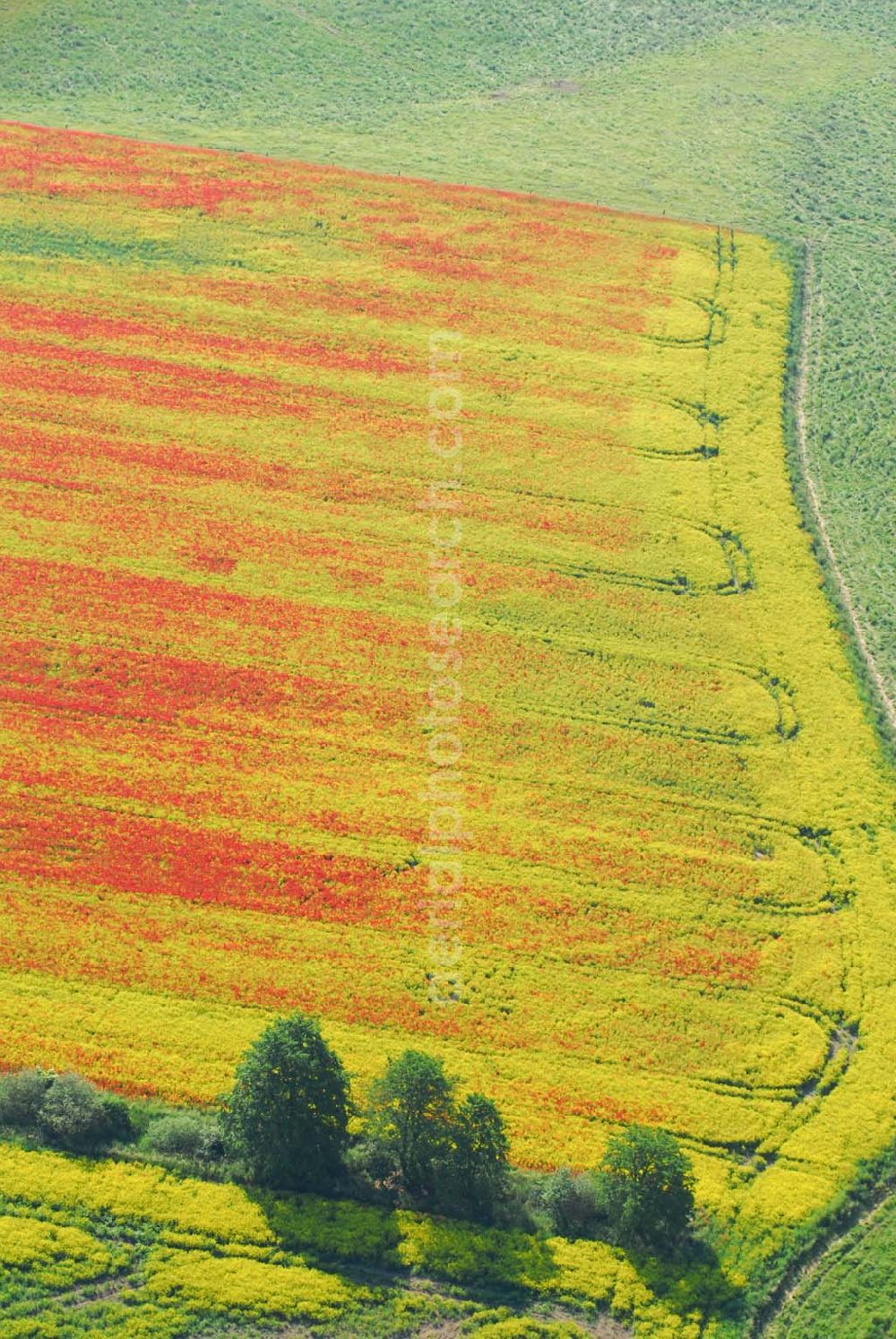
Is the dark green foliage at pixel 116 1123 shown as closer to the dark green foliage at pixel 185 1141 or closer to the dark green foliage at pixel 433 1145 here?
the dark green foliage at pixel 185 1141

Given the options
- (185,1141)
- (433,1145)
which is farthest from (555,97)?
(185,1141)

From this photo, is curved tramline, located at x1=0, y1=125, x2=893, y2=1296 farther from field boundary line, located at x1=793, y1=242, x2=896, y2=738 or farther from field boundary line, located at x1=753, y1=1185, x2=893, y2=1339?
field boundary line, located at x1=793, y1=242, x2=896, y2=738

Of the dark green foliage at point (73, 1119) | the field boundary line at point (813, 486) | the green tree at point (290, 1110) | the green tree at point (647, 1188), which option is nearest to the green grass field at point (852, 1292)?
the green tree at point (647, 1188)

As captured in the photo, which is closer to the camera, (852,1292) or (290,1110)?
(852,1292)

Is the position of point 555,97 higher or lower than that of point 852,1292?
higher

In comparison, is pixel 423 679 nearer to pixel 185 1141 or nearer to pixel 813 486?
pixel 185 1141
